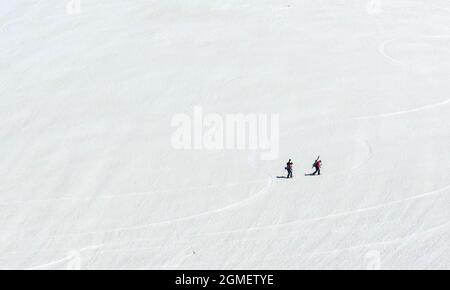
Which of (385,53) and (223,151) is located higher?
(385,53)

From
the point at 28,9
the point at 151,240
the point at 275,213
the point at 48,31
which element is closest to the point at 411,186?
the point at 275,213

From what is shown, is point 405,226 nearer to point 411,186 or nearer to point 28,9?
point 411,186

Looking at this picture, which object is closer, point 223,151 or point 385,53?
point 223,151

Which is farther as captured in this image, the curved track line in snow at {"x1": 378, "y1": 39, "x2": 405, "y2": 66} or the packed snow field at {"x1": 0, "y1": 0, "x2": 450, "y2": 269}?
the curved track line in snow at {"x1": 378, "y1": 39, "x2": 405, "y2": 66}

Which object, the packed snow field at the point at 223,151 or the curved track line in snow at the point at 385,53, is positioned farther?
the curved track line in snow at the point at 385,53

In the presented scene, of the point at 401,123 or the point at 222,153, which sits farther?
the point at 401,123

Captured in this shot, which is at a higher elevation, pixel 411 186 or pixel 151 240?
pixel 411 186
